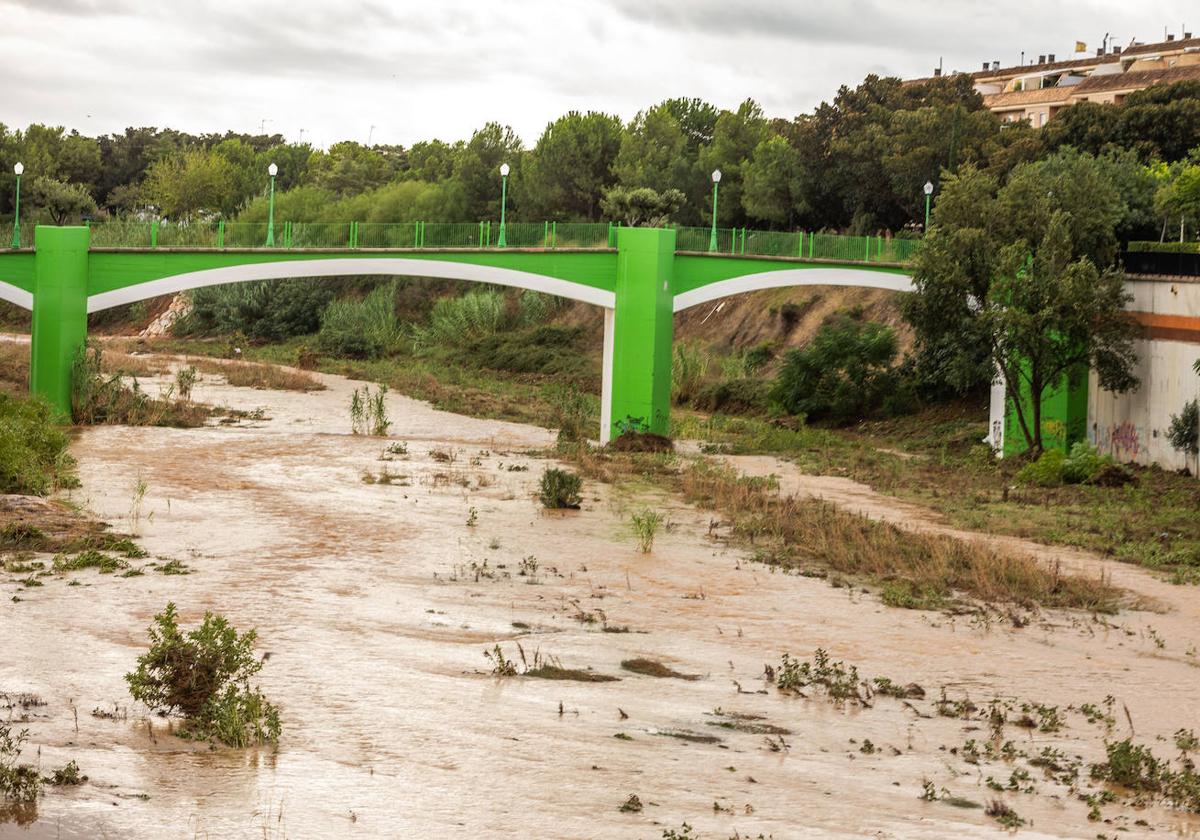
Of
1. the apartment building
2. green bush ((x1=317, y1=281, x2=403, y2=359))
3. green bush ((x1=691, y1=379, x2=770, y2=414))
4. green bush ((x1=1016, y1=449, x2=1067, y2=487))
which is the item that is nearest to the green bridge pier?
green bush ((x1=1016, y1=449, x2=1067, y2=487))

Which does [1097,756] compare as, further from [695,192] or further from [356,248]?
→ [695,192]

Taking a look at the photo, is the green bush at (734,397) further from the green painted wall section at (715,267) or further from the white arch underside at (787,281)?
the green painted wall section at (715,267)

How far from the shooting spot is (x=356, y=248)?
38.2m

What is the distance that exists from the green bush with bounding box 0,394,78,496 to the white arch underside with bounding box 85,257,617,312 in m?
5.56

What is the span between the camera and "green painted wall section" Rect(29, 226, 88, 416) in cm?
3672

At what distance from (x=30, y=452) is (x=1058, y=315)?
768 inches

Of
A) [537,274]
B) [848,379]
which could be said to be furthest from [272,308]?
[848,379]

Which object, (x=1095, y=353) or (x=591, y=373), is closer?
(x=1095, y=353)

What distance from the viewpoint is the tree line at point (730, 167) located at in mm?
51188

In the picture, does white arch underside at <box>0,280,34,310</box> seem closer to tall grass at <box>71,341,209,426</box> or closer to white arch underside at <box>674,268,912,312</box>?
tall grass at <box>71,341,209,426</box>

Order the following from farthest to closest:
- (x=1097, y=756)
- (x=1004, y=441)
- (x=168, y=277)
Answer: (x=168, y=277) → (x=1004, y=441) → (x=1097, y=756)

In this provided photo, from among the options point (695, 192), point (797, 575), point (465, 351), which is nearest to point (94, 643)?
point (797, 575)

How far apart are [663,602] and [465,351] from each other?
38.7 metres

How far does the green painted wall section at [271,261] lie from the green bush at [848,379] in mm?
7122
